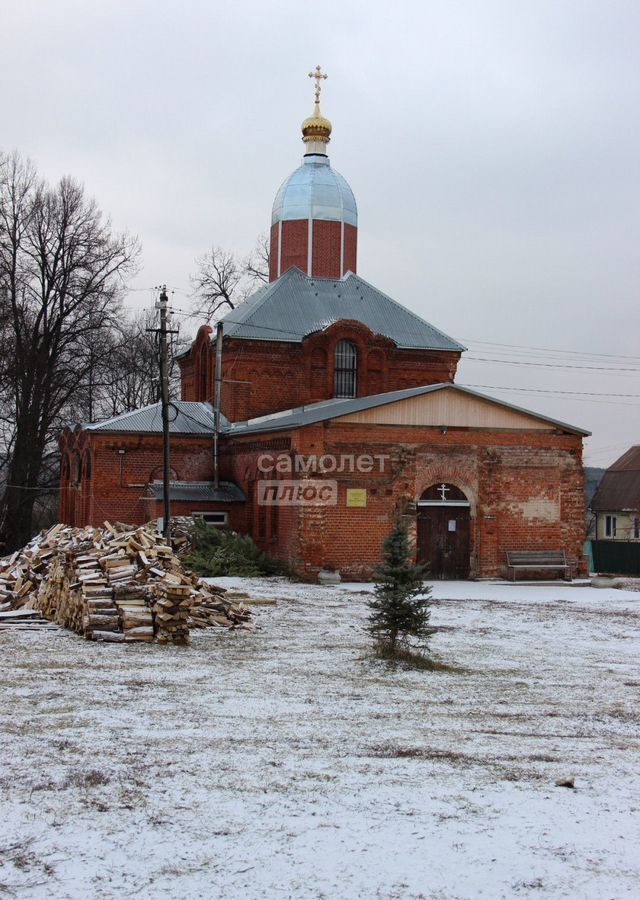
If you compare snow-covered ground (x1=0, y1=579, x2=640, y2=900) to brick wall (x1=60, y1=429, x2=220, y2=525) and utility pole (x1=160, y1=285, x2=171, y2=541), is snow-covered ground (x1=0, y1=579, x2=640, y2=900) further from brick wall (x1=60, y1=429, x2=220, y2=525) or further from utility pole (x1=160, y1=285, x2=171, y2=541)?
brick wall (x1=60, y1=429, x2=220, y2=525)

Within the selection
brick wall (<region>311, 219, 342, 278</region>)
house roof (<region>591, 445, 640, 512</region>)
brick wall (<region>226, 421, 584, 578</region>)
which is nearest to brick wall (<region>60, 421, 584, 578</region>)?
brick wall (<region>226, 421, 584, 578</region>)

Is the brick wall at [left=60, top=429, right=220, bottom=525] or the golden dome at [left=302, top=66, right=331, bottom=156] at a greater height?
the golden dome at [left=302, top=66, right=331, bottom=156]

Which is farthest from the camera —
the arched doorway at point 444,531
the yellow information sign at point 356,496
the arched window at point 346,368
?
the arched window at point 346,368

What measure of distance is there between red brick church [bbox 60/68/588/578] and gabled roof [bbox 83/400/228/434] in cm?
6

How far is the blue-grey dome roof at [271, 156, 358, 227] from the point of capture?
35.8m

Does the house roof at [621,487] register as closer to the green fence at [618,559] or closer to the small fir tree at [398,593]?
the green fence at [618,559]

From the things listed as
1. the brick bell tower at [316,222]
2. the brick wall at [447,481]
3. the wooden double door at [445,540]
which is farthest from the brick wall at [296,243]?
the wooden double door at [445,540]

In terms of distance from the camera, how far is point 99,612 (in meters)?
15.4

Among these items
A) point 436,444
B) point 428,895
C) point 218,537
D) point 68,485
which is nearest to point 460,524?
point 436,444

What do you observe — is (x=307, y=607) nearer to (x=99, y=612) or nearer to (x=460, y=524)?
(x=99, y=612)

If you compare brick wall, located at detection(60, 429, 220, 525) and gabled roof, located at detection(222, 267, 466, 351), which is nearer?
brick wall, located at detection(60, 429, 220, 525)

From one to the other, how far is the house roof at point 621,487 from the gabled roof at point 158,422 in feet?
93.1

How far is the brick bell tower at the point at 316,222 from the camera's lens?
3588 cm

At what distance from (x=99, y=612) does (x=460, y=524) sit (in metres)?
13.7
